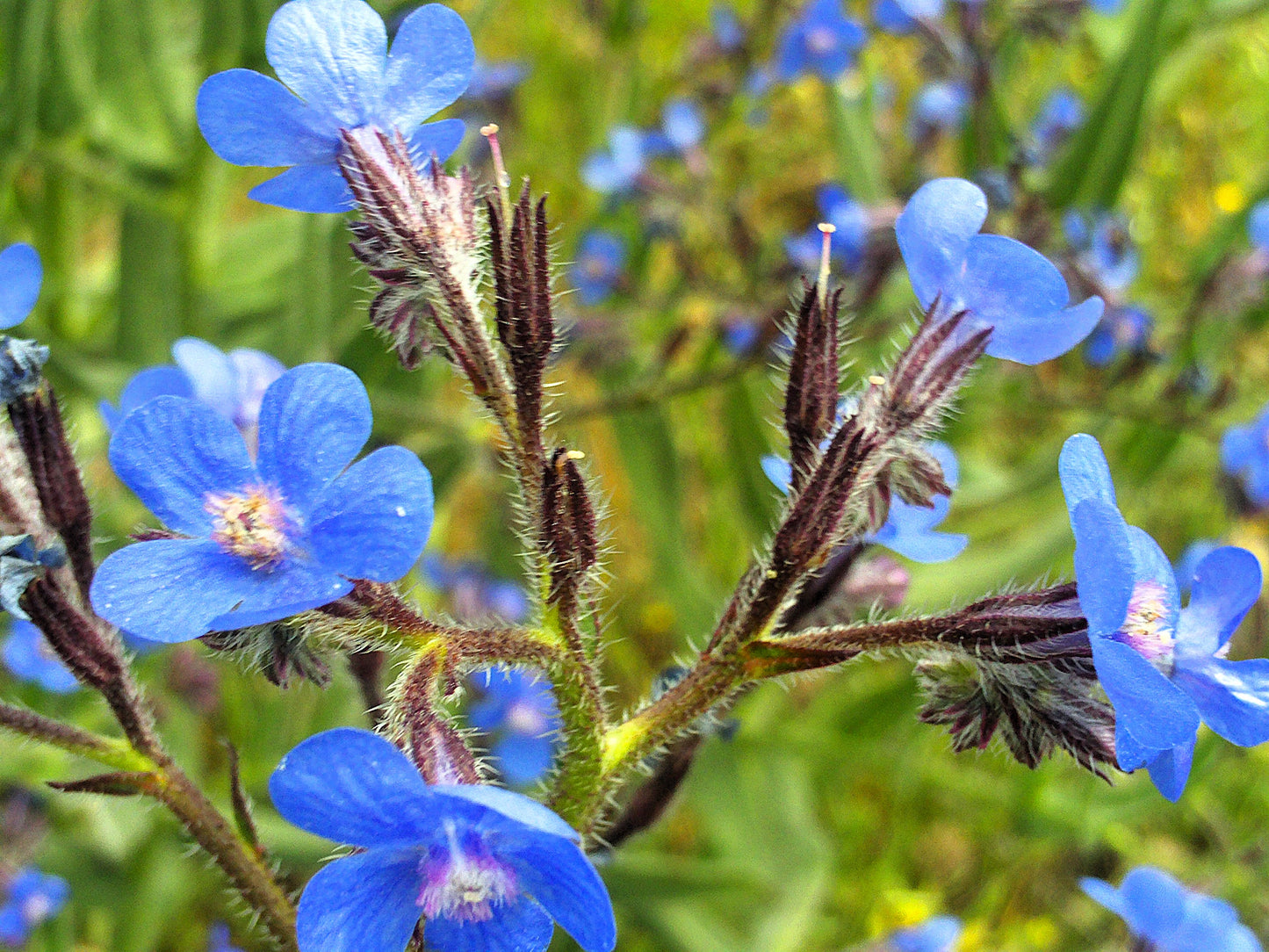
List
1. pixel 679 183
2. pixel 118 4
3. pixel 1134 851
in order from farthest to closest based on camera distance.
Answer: pixel 679 183 → pixel 1134 851 → pixel 118 4

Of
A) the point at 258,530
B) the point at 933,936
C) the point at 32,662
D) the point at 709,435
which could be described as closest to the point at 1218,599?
the point at 258,530

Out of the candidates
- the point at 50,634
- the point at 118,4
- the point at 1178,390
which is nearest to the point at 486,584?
the point at 118,4

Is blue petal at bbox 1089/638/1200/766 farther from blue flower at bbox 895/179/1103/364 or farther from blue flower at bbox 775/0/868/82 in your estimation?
blue flower at bbox 775/0/868/82

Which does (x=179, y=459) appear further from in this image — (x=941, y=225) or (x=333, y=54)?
(x=941, y=225)

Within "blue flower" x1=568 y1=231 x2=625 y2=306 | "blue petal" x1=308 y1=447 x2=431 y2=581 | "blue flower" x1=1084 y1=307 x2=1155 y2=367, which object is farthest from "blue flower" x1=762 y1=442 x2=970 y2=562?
"blue flower" x1=568 y1=231 x2=625 y2=306

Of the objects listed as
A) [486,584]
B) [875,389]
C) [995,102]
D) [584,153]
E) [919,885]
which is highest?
[875,389]

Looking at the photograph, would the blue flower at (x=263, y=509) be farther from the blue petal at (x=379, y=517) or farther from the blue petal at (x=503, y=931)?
the blue petal at (x=503, y=931)

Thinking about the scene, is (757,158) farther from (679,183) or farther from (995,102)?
(995,102)
